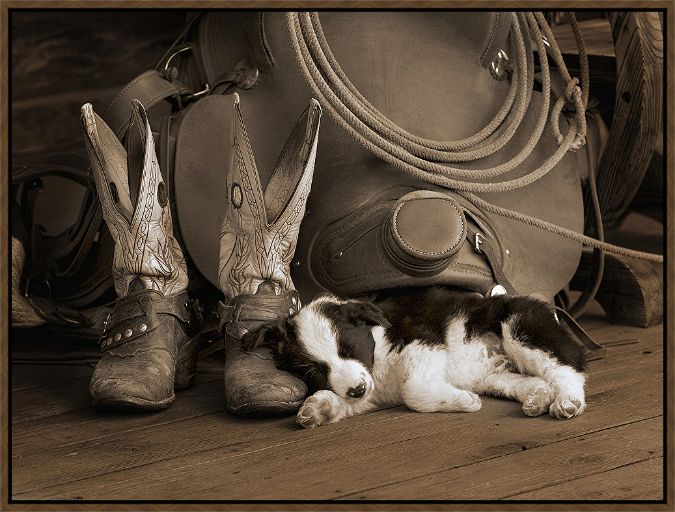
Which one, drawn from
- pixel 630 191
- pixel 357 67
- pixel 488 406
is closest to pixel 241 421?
pixel 488 406

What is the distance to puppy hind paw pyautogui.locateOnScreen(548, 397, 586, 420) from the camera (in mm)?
1723

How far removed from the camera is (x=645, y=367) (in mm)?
2057

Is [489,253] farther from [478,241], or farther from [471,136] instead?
[471,136]

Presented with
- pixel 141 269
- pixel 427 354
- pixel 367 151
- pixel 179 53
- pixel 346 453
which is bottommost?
pixel 346 453

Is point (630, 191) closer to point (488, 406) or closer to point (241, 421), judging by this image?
point (488, 406)

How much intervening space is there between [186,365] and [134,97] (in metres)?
0.64

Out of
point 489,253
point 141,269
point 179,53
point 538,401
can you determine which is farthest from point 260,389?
point 179,53

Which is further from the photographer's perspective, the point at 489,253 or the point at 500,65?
the point at 500,65

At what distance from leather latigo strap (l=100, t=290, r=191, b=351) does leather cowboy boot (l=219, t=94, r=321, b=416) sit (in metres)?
0.13

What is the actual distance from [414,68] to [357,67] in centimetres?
13

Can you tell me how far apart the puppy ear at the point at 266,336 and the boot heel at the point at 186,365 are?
0.18m

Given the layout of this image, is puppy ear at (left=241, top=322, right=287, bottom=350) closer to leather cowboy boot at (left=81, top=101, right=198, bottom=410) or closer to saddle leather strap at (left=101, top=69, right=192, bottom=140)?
leather cowboy boot at (left=81, top=101, right=198, bottom=410)

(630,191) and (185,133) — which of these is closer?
(185,133)

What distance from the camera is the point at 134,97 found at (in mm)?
2166
